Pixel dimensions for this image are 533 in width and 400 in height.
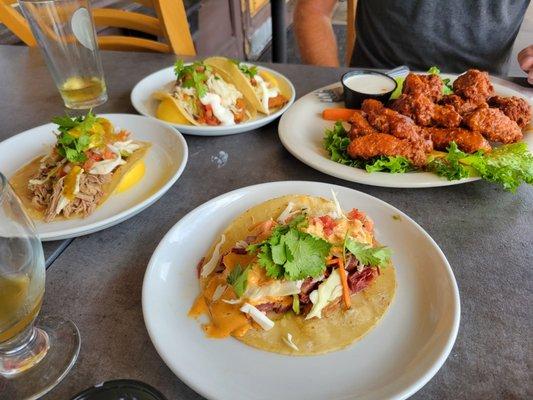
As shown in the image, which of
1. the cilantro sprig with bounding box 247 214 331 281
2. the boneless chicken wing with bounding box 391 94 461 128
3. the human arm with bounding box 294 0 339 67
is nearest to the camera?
the cilantro sprig with bounding box 247 214 331 281

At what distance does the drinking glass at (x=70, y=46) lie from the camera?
1879 millimetres

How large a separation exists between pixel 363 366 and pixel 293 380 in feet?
0.51

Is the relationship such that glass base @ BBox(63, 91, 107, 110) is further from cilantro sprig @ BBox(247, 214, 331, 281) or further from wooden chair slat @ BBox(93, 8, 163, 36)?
cilantro sprig @ BBox(247, 214, 331, 281)

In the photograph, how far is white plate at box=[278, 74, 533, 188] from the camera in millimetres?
1450

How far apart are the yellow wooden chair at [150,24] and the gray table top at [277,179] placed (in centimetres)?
121

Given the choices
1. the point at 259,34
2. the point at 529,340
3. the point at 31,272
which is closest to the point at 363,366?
the point at 529,340

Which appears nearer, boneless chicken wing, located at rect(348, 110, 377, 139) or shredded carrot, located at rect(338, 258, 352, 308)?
shredded carrot, located at rect(338, 258, 352, 308)

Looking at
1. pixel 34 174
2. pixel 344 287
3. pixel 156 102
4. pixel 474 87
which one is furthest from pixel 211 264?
pixel 474 87

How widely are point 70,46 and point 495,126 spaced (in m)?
1.87

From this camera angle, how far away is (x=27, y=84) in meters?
2.46

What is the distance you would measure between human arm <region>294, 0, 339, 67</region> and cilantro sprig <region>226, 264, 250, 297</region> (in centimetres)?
225

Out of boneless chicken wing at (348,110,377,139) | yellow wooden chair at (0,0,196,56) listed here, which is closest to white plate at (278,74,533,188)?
boneless chicken wing at (348,110,377,139)

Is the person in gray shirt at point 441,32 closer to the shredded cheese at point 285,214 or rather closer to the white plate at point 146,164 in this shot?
the white plate at point 146,164

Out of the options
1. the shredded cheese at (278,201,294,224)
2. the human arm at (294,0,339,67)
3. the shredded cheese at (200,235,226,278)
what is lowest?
the human arm at (294,0,339,67)
